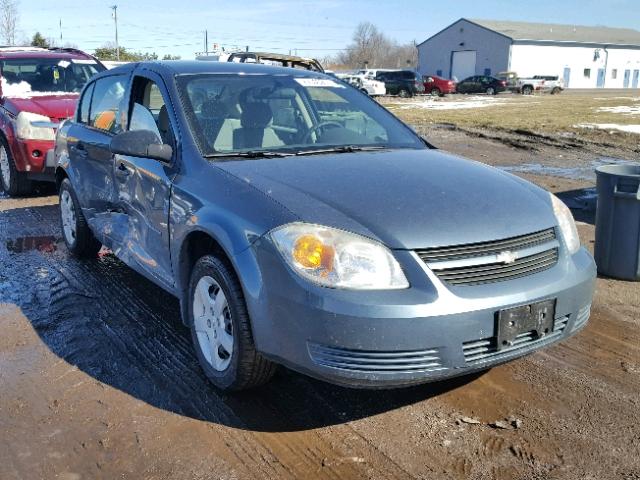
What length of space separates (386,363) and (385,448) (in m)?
0.47

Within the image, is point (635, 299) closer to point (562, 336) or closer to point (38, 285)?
point (562, 336)

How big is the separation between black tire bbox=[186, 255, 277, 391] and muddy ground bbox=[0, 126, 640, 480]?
0.46 feet

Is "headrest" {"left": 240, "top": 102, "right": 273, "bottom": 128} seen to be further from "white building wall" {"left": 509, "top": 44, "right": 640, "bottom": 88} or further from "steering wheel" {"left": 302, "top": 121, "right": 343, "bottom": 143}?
"white building wall" {"left": 509, "top": 44, "right": 640, "bottom": 88}

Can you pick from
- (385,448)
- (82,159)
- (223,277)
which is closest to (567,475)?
(385,448)

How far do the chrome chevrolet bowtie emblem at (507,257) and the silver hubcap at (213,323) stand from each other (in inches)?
51.7

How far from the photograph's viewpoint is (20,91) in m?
9.41

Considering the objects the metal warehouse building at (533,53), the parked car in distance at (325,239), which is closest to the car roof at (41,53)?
the parked car in distance at (325,239)

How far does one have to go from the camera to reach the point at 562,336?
10.5ft

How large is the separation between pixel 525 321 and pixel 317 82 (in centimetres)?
245

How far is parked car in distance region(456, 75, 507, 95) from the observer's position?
44.8 m

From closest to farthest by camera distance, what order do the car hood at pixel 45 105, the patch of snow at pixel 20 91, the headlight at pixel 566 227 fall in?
the headlight at pixel 566 227 → the car hood at pixel 45 105 → the patch of snow at pixel 20 91

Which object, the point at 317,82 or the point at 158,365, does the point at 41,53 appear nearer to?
the point at 317,82

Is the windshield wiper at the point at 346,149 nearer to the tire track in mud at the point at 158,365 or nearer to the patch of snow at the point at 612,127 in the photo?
the tire track in mud at the point at 158,365

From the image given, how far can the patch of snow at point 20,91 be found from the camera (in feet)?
30.5
